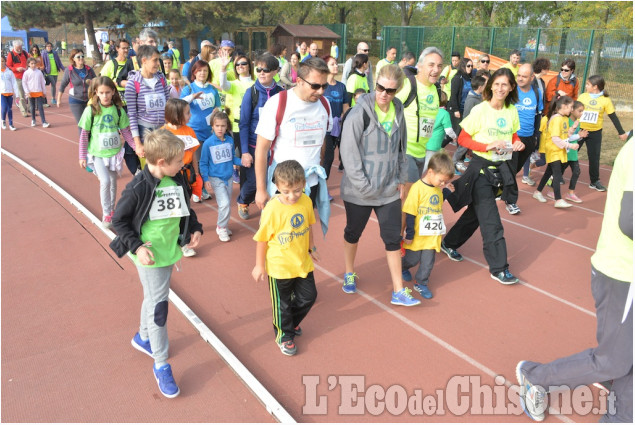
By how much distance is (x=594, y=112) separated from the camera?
8.25m

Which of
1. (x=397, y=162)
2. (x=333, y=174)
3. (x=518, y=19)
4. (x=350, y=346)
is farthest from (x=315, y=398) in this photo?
(x=518, y=19)

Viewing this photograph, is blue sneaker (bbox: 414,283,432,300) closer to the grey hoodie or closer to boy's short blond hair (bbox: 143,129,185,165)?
the grey hoodie

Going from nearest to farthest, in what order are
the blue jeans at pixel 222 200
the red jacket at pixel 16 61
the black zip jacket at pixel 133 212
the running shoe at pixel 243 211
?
the black zip jacket at pixel 133 212 < the blue jeans at pixel 222 200 < the running shoe at pixel 243 211 < the red jacket at pixel 16 61

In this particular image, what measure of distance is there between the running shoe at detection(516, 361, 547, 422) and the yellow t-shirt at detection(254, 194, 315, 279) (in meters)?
1.76

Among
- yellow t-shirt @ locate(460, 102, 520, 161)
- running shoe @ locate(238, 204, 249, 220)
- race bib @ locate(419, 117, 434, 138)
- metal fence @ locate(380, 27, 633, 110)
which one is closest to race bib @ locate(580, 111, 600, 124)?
race bib @ locate(419, 117, 434, 138)

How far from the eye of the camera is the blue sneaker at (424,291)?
195 inches

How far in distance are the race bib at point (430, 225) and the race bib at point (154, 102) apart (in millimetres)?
3759

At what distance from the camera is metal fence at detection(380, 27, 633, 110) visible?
668 inches

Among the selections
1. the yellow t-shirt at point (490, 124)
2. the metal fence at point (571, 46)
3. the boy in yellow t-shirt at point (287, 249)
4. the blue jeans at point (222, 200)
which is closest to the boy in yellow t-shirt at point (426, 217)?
the yellow t-shirt at point (490, 124)

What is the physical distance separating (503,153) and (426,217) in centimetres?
115

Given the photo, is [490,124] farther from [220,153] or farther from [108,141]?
[108,141]

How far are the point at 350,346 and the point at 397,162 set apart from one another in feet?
5.65

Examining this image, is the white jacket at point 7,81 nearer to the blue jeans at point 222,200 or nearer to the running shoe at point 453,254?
the blue jeans at point 222,200

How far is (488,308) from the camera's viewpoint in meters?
4.80
